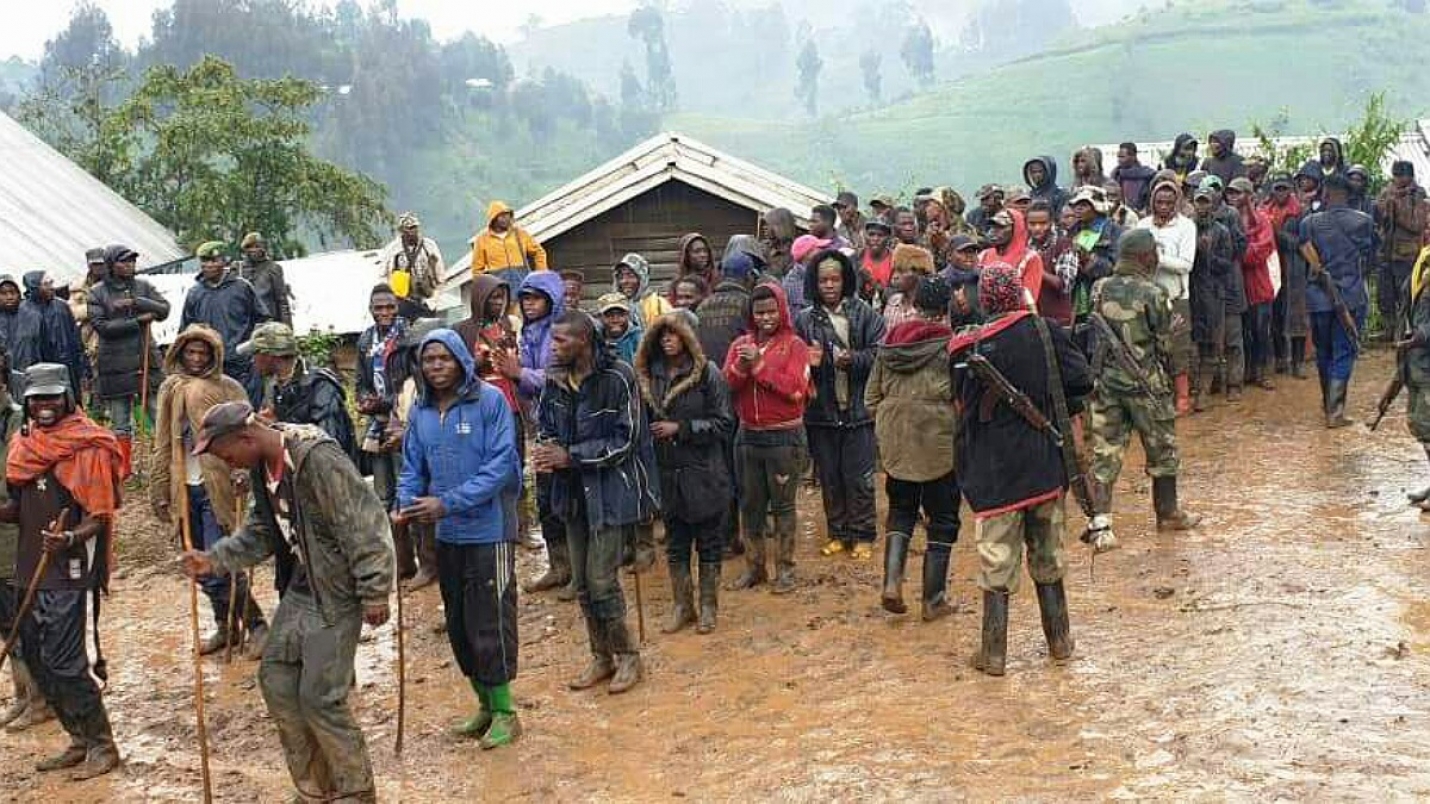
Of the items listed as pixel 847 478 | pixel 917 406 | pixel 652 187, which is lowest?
pixel 847 478

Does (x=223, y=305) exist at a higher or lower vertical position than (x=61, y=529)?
higher

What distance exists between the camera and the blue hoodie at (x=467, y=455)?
680 centimetres

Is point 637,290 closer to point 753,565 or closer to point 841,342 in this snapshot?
point 841,342

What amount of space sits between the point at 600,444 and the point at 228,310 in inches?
224

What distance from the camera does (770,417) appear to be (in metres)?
8.90

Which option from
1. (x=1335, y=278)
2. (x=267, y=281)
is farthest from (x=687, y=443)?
(x=1335, y=278)

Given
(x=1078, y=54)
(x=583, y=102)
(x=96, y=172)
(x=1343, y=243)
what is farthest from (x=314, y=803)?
(x=1078, y=54)

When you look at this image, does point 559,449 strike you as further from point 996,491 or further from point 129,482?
point 129,482

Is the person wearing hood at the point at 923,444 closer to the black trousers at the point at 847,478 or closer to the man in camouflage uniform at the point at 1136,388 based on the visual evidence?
the black trousers at the point at 847,478

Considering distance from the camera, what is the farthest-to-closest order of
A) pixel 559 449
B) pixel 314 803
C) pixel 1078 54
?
pixel 1078 54
pixel 559 449
pixel 314 803

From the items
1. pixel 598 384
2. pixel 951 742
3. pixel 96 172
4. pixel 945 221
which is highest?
pixel 96 172

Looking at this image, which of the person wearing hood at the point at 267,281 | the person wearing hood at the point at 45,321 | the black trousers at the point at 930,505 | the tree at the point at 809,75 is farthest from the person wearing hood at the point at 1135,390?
the tree at the point at 809,75

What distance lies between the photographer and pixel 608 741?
7.03 m

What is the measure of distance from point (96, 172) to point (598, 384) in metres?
25.8
